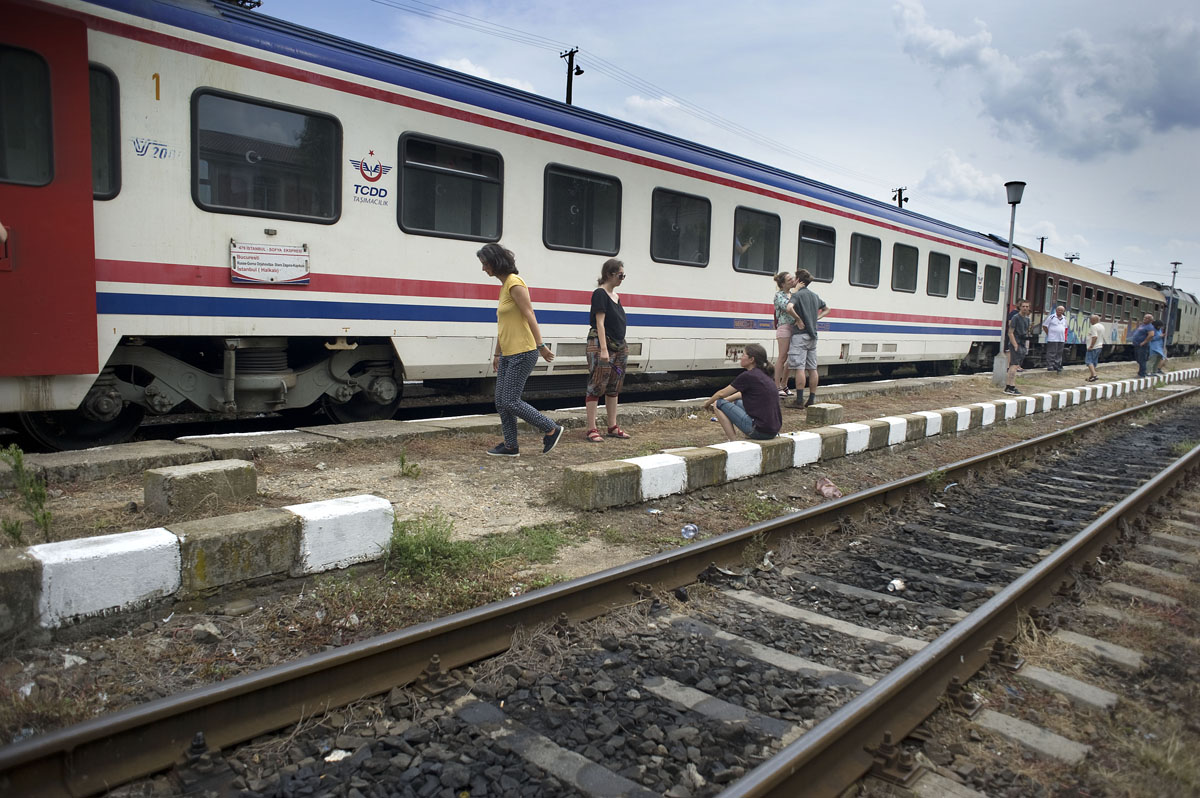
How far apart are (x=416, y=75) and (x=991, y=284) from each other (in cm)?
1499

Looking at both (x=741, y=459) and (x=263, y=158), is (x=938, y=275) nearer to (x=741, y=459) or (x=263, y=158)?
(x=741, y=459)

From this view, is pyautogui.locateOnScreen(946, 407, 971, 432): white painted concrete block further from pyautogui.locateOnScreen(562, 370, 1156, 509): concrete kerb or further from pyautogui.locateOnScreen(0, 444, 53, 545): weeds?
pyautogui.locateOnScreen(0, 444, 53, 545): weeds

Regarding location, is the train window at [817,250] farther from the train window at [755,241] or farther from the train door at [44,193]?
the train door at [44,193]

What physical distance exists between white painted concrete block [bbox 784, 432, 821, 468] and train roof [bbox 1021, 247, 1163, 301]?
1586 cm

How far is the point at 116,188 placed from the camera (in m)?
5.54

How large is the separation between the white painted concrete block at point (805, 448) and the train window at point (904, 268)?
27.3 ft

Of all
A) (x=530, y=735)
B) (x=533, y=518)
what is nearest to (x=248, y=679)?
(x=530, y=735)

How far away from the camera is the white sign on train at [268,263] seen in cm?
618

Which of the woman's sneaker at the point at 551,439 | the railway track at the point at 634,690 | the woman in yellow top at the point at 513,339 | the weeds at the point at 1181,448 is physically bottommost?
the railway track at the point at 634,690

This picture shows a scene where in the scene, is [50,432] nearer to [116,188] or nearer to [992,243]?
[116,188]

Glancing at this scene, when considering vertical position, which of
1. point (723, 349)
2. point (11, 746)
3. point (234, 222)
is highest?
point (234, 222)

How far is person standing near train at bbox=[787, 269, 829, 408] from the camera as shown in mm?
9336

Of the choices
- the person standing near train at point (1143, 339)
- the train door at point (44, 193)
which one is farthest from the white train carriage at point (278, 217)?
the person standing near train at point (1143, 339)

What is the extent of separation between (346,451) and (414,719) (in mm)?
3678
